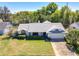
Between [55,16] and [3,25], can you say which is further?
[3,25]

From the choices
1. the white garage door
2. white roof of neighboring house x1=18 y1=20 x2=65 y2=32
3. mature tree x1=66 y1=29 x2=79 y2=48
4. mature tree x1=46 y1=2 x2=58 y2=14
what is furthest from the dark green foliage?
mature tree x1=46 y1=2 x2=58 y2=14

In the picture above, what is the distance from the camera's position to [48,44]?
593 cm

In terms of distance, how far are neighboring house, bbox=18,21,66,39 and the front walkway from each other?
18 cm

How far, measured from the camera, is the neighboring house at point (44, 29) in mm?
5938

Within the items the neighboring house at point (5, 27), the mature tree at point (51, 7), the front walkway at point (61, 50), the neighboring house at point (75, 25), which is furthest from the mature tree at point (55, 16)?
the neighboring house at point (5, 27)

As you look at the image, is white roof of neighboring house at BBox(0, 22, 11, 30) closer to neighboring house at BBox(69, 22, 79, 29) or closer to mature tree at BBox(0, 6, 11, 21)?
mature tree at BBox(0, 6, 11, 21)

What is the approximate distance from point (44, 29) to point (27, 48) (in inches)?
21.9

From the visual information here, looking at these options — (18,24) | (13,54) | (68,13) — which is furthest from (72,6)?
(13,54)

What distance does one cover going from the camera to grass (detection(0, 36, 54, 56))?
5852 millimetres

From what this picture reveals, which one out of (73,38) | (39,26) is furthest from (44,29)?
(73,38)

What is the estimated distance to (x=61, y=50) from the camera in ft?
19.2

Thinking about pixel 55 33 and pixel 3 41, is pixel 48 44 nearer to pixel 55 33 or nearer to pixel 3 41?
pixel 55 33

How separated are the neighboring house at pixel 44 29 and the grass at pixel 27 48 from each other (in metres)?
0.19

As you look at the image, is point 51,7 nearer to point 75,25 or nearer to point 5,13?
point 75,25
